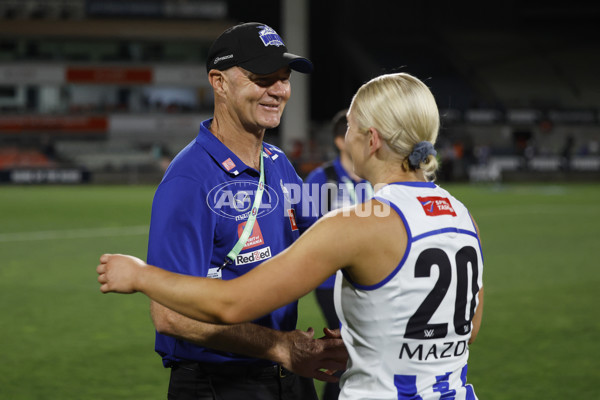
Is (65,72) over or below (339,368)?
below

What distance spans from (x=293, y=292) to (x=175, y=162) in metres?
0.79

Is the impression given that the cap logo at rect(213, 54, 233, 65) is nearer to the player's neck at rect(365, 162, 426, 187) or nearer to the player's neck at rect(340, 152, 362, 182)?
the player's neck at rect(365, 162, 426, 187)

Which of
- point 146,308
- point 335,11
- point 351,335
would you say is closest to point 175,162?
point 351,335

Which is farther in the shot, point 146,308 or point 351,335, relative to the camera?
point 146,308

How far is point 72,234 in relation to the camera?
54.6 feet

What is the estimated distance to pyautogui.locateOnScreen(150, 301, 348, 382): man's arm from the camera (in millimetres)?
2500

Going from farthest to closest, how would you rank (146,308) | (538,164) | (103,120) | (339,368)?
(103,120), (538,164), (146,308), (339,368)

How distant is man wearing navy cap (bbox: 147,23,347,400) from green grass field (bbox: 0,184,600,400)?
3304 mm

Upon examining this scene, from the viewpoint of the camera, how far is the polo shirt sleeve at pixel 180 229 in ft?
8.21

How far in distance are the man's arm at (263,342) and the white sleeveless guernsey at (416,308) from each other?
0.16 metres

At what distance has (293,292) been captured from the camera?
7.23ft

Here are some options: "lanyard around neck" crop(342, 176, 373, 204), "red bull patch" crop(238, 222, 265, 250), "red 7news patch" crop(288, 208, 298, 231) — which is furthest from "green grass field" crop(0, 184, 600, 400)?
"red bull patch" crop(238, 222, 265, 250)

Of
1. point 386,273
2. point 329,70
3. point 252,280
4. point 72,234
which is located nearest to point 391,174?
point 386,273

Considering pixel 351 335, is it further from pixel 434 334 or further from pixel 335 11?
pixel 335 11
